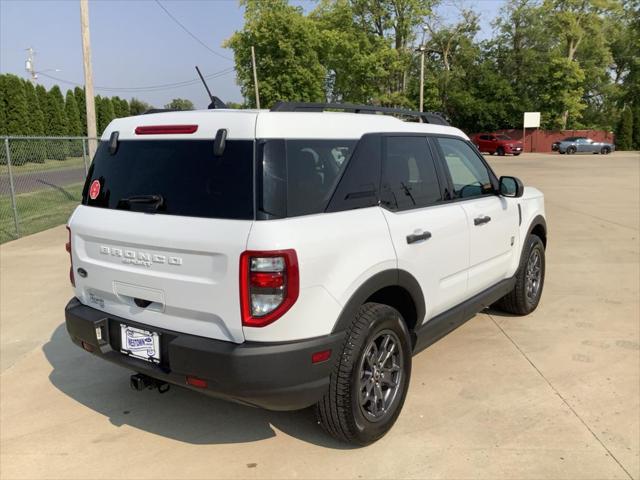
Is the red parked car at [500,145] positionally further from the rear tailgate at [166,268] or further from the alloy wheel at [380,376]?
the rear tailgate at [166,268]

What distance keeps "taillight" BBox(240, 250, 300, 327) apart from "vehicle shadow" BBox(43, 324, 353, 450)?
0.94 meters

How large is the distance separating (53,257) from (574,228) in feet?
28.7

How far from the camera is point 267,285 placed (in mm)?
2334

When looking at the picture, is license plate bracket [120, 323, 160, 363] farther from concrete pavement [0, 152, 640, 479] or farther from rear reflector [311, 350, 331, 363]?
rear reflector [311, 350, 331, 363]

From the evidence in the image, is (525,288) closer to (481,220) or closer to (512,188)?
(512,188)

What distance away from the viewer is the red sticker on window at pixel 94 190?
3073 millimetres

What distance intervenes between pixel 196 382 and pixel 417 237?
4.86 feet

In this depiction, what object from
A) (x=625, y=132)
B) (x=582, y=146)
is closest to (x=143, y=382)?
(x=582, y=146)

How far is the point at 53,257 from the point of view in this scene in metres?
7.60

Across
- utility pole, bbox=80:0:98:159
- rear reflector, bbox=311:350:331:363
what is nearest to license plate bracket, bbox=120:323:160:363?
rear reflector, bbox=311:350:331:363

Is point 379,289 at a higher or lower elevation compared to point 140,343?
higher

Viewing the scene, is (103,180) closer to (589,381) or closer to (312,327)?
(312,327)

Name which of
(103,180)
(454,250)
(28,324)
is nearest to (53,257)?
(28,324)

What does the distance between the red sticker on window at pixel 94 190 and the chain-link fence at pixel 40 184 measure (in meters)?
7.54
